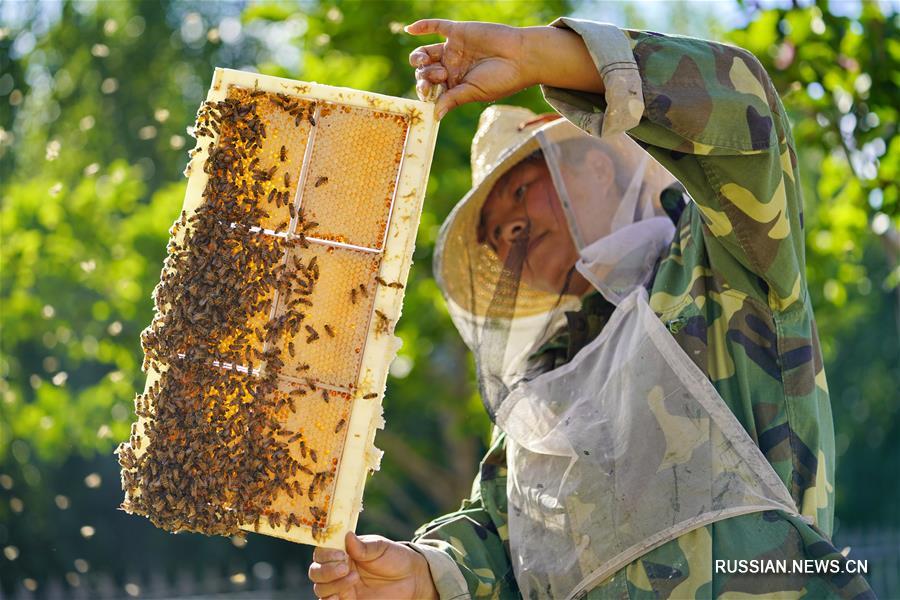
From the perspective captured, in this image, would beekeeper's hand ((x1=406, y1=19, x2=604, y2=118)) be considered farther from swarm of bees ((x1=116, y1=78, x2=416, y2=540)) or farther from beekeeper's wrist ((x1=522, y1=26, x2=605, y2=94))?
swarm of bees ((x1=116, y1=78, x2=416, y2=540))

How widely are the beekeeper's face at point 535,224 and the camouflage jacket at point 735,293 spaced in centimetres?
47

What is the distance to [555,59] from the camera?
7.01 feet

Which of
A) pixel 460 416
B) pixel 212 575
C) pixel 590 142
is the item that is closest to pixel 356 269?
pixel 590 142

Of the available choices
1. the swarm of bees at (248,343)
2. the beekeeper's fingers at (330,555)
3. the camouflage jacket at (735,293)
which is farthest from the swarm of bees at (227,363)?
the camouflage jacket at (735,293)

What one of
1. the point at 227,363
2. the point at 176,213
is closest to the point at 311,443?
the point at 227,363

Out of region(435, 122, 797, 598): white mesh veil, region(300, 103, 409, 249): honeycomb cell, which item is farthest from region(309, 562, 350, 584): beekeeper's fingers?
region(300, 103, 409, 249): honeycomb cell

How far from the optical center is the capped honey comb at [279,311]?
7.13 ft

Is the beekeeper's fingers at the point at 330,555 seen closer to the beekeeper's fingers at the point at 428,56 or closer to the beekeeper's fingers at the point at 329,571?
the beekeeper's fingers at the point at 329,571

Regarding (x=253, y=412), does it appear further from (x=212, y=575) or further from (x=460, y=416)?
(x=212, y=575)

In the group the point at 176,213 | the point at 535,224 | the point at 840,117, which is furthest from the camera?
the point at 176,213

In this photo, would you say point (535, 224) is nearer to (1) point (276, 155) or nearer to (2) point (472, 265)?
(2) point (472, 265)

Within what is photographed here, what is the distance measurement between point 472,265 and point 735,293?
1.12m

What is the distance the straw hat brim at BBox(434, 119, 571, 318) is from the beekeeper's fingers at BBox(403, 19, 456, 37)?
0.93 meters

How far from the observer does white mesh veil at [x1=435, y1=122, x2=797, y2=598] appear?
2.34 metres
